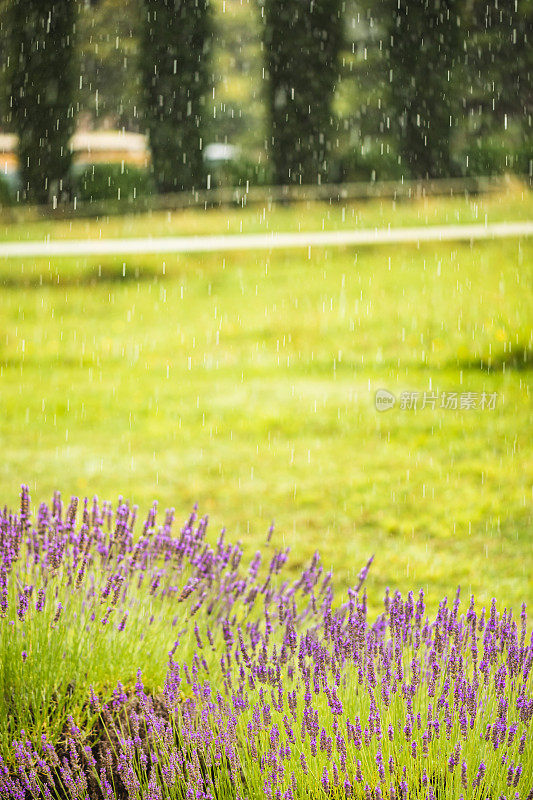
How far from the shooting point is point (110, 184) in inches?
687

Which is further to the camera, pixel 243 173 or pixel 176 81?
pixel 243 173

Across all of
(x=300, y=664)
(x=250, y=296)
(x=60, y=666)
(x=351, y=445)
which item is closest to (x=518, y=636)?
(x=300, y=664)

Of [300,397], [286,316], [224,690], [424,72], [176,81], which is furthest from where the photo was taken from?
[424,72]

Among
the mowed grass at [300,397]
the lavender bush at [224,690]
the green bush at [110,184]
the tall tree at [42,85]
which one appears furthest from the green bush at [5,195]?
the lavender bush at [224,690]

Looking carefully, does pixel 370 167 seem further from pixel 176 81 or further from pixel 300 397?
pixel 300 397

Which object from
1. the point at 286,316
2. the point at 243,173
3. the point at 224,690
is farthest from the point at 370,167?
the point at 224,690

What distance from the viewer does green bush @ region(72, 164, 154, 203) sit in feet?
57.4

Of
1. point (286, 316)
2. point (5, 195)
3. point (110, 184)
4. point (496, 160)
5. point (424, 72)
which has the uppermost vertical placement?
point (424, 72)

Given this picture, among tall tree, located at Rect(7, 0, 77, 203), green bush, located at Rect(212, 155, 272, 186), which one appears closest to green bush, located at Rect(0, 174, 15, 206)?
tall tree, located at Rect(7, 0, 77, 203)

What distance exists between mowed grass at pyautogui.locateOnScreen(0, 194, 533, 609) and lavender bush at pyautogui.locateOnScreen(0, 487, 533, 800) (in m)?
1.68

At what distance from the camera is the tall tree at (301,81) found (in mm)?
14953

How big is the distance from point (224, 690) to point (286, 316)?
7033 mm

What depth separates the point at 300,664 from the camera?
223 centimetres

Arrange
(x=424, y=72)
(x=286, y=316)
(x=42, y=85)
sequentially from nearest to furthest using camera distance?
(x=286, y=316)
(x=42, y=85)
(x=424, y=72)
